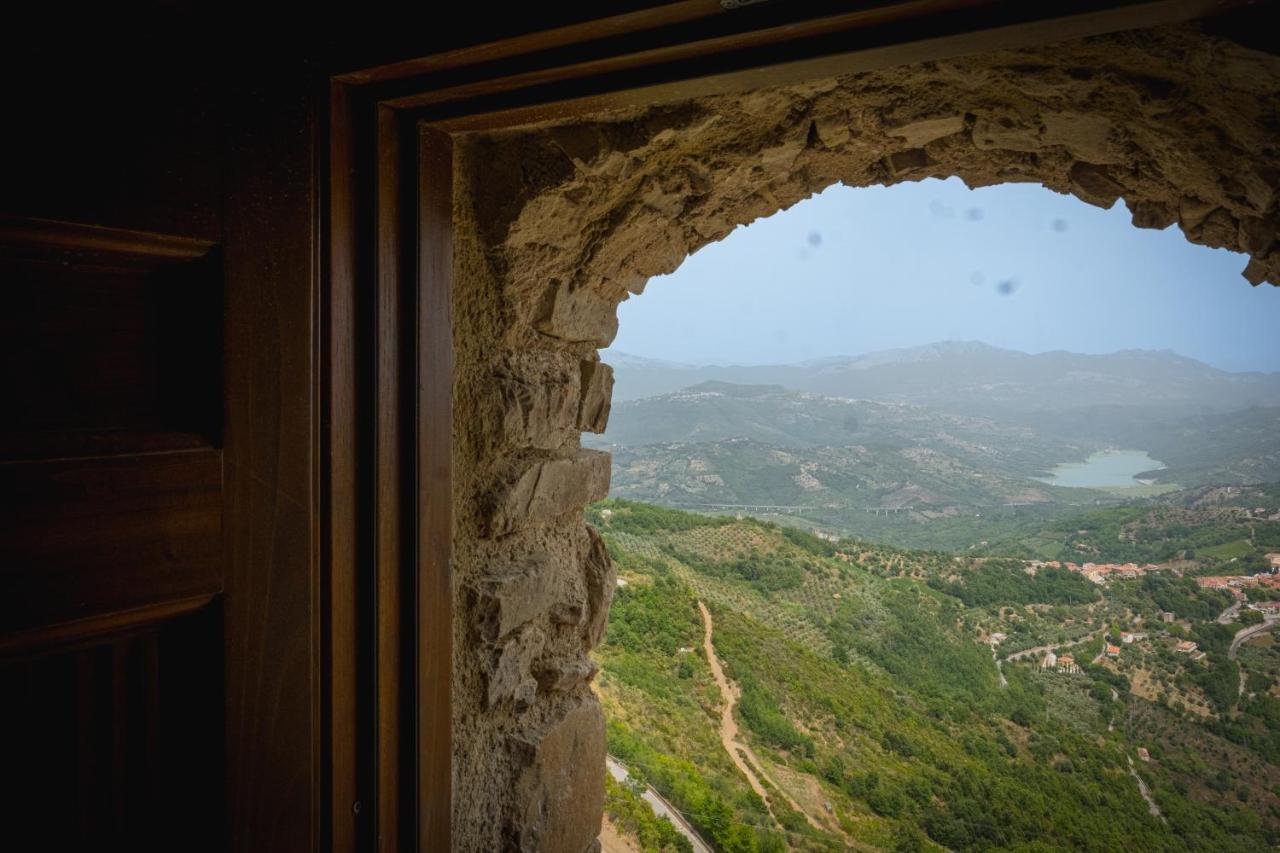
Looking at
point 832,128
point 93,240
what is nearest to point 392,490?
point 93,240

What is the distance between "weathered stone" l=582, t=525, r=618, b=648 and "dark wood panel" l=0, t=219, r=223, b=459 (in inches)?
28.9

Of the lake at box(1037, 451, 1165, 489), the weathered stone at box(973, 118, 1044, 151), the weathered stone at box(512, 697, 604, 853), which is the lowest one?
the lake at box(1037, 451, 1165, 489)

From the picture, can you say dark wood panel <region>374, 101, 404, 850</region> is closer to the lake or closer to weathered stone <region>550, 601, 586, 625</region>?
weathered stone <region>550, 601, 586, 625</region>

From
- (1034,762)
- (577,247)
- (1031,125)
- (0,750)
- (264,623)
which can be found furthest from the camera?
(1034,762)

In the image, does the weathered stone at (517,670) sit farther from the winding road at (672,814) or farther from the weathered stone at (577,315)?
the winding road at (672,814)

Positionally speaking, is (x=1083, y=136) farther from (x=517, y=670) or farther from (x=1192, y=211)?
(x=517, y=670)

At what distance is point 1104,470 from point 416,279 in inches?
590

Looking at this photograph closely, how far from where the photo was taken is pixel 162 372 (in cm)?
60

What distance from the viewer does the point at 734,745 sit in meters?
7.58

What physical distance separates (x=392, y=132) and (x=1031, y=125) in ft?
2.57

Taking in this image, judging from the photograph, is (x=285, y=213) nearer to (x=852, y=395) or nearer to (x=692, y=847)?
(x=692, y=847)

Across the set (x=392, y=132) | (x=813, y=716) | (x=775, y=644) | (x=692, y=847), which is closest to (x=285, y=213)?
(x=392, y=132)

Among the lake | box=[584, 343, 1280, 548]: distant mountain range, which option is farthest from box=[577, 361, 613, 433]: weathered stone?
the lake

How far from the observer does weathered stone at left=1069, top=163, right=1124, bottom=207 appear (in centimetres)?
96
